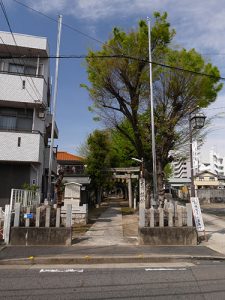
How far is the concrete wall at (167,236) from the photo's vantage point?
36.9 ft

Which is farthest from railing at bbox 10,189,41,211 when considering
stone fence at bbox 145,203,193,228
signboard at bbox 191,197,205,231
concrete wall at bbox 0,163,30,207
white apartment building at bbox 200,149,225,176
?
white apartment building at bbox 200,149,225,176

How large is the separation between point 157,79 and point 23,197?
987 centimetres

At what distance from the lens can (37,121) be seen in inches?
742

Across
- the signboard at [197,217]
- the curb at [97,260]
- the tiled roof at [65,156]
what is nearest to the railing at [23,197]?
the curb at [97,260]

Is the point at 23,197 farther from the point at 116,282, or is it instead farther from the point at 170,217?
the point at 116,282

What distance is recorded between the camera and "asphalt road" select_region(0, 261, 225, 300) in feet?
19.2

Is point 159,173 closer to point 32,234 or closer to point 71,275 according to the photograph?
point 32,234

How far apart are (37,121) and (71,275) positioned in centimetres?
1271

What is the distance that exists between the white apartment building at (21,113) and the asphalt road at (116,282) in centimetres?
1006

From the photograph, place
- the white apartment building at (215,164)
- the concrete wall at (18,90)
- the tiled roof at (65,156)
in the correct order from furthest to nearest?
the white apartment building at (215,164) < the tiled roof at (65,156) < the concrete wall at (18,90)

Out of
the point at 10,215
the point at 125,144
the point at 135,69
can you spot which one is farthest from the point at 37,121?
the point at 125,144

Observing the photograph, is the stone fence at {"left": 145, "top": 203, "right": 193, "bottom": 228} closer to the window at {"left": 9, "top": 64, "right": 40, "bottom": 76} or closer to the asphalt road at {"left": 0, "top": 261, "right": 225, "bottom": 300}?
the asphalt road at {"left": 0, "top": 261, "right": 225, "bottom": 300}

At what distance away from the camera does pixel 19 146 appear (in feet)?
57.1

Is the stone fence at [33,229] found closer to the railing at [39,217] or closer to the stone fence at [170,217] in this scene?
the railing at [39,217]
